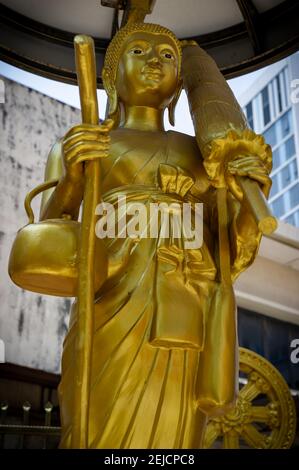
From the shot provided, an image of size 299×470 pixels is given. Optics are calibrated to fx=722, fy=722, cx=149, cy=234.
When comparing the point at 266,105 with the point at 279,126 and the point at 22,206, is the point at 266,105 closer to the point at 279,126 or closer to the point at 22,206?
the point at 279,126

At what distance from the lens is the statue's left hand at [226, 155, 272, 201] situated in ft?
6.36

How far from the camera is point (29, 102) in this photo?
5.18 metres

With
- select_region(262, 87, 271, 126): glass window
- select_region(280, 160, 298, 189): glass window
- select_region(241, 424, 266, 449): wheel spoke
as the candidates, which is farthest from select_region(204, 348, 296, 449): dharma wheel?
select_region(262, 87, 271, 126): glass window

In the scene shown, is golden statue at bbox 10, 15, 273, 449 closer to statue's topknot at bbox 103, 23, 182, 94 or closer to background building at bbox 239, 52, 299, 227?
statue's topknot at bbox 103, 23, 182, 94

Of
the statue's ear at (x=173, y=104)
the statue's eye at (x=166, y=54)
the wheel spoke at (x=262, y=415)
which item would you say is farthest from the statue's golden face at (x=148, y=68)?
the wheel spoke at (x=262, y=415)

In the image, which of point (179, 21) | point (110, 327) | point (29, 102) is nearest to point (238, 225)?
point (110, 327)

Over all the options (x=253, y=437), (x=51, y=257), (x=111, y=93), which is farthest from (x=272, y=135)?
(x=51, y=257)

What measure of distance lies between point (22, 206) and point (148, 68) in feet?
8.75

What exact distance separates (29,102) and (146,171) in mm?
3152

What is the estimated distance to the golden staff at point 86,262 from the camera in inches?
66.7

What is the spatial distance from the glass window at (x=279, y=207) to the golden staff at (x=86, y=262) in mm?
5870

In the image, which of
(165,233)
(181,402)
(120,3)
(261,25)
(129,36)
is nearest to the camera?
(181,402)

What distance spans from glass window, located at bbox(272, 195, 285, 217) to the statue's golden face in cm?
531
